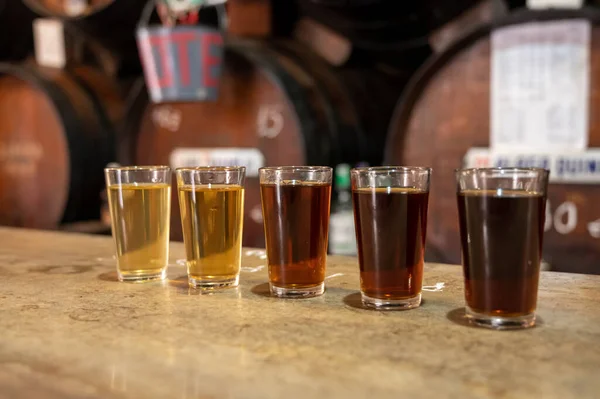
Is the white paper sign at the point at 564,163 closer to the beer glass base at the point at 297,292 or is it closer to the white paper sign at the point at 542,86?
the white paper sign at the point at 542,86

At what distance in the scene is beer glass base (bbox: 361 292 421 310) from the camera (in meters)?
0.84

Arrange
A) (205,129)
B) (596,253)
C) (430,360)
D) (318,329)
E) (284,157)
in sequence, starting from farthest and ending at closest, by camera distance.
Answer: (205,129)
(284,157)
(596,253)
(318,329)
(430,360)

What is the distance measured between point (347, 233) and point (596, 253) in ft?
2.27

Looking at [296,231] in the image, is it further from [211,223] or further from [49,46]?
[49,46]

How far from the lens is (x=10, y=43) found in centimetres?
303

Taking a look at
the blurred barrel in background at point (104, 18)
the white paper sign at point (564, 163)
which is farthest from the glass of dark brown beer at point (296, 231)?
the blurred barrel in background at point (104, 18)

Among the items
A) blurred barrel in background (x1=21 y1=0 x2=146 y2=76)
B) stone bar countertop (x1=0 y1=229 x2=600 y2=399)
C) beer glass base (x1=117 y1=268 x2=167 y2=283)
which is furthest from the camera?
blurred barrel in background (x1=21 y1=0 x2=146 y2=76)

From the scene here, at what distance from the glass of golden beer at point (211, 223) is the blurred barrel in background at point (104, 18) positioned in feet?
5.71

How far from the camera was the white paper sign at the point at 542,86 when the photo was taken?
1529 millimetres

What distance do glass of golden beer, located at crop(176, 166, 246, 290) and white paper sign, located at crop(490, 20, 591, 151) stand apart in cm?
88

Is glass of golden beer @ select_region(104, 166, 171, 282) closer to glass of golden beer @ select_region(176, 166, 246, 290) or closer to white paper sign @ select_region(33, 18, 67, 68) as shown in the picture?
glass of golden beer @ select_region(176, 166, 246, 290)

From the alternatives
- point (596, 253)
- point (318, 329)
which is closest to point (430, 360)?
point (318, 329)

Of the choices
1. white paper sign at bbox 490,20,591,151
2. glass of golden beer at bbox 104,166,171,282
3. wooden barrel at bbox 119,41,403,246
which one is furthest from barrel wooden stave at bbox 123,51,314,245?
glass of golden beer at bbox 104,166,171,282

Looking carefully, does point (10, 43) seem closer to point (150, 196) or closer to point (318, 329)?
point (150, 196)
